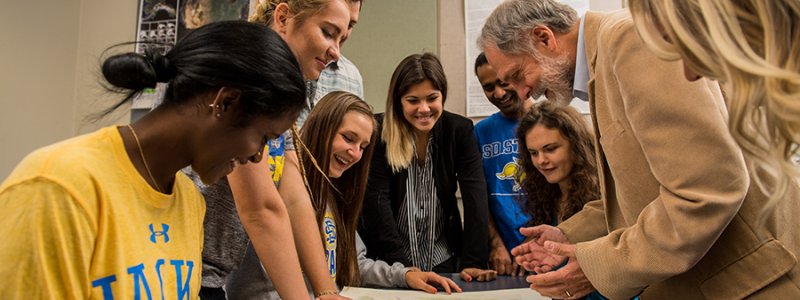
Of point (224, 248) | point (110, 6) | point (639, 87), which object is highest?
point (110, 6)

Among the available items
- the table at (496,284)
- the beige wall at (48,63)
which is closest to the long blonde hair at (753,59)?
the table at (496,284)

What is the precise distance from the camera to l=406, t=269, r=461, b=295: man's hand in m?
1.52

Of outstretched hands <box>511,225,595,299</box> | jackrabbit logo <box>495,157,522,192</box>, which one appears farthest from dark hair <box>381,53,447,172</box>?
outstretched hands <box>511,225,595,299</box>

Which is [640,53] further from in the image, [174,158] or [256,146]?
[174,158]

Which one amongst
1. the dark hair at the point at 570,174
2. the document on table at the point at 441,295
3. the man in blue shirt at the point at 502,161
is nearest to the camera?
the document on table at the point at 441,295

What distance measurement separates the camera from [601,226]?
4.24ft

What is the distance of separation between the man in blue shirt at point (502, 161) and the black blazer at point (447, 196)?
14 cm

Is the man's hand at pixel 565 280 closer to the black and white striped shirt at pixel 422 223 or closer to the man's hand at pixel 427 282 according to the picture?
the man's hand at pixel 427 282

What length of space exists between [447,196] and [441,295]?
29.8 inches

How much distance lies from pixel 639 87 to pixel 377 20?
219cm

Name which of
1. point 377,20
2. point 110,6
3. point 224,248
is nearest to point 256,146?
point 224,248

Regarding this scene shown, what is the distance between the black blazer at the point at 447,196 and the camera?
1959 mm

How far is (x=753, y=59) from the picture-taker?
1.51 ft

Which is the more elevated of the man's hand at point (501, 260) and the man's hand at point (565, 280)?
the man's hand at point (565, 280)
